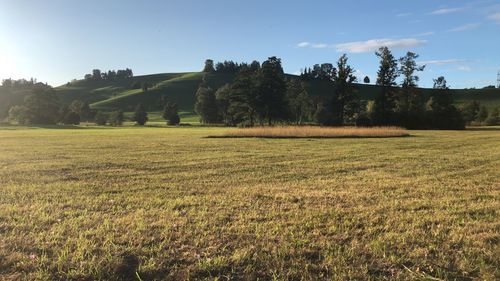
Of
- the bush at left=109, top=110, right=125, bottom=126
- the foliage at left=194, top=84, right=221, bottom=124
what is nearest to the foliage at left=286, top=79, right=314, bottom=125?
the foliage at left=194, top=84, right=221, bottom=124

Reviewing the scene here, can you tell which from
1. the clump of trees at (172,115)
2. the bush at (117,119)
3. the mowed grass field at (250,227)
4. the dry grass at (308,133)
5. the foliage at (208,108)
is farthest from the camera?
the foliage at (208,108)

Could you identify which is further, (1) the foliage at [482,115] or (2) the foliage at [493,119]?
(1) the foliage at [482,115]

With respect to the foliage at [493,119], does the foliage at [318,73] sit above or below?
above

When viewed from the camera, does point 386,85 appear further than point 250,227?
Yes

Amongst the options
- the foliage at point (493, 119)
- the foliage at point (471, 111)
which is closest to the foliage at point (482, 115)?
the foliage at point (471, 111)

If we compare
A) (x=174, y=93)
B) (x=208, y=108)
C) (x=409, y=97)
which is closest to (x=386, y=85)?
(x=409, y=97)

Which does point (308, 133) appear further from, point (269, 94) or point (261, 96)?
point (269, 94)

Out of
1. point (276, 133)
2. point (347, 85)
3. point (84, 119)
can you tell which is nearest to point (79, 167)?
point (276, 133)

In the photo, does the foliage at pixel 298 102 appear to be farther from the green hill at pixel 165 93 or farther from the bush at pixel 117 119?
the bush at pixel 117 119

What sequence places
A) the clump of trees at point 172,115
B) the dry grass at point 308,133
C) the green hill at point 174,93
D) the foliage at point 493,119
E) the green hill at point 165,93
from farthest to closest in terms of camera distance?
the green hill at point 174,93 → the green hill at point 165,93 → the clump of trees at point 172,115 → the foliage at point 493,119 → the dry grass at point 308,133

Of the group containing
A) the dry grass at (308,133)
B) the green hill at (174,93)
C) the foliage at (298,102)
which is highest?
the green hill at (174,93)

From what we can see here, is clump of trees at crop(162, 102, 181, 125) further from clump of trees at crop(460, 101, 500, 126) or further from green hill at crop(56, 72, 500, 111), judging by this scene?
clump of trees at crop(460, 101, 500, 126)

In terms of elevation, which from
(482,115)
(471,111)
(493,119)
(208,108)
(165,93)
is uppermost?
(165,93)

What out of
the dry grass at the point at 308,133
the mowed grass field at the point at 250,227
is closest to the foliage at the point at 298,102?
the dry grass at the point at 308,133
